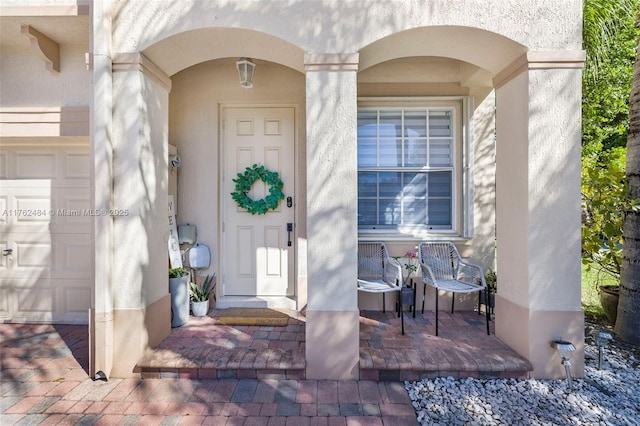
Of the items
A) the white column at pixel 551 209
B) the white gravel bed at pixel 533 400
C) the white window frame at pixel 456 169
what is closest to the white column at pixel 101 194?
the white gravel bed at pixel 533 400

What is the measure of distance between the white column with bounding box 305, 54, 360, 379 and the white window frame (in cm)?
144

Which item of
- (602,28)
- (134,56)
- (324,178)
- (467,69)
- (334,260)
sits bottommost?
(334,260)

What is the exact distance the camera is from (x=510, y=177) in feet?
9.61

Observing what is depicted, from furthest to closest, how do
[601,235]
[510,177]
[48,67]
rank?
[601,235]
[48,67]
[510,177]

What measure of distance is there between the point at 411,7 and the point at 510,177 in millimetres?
1675

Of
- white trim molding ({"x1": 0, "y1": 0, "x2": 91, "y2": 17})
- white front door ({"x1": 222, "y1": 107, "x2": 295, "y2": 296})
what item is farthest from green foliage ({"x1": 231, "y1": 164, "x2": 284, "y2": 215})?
white trim molding ({"x1": 0, "y1": 0, "x2": 91, "y2": 17})

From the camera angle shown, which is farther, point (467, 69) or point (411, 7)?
point (467, 69)

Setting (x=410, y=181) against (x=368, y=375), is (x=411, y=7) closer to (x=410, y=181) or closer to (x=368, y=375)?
(x=410, y=181)

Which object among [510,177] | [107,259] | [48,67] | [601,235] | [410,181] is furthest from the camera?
[410,181]

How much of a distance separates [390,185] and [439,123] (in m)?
0.99

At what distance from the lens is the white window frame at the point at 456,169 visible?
3.97 meters

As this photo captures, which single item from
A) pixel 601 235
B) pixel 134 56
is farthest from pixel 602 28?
pixel 134 56

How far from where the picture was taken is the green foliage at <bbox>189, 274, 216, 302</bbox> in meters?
3.75

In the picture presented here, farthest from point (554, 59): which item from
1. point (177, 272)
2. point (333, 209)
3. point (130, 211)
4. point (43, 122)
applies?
point (43, 122)
